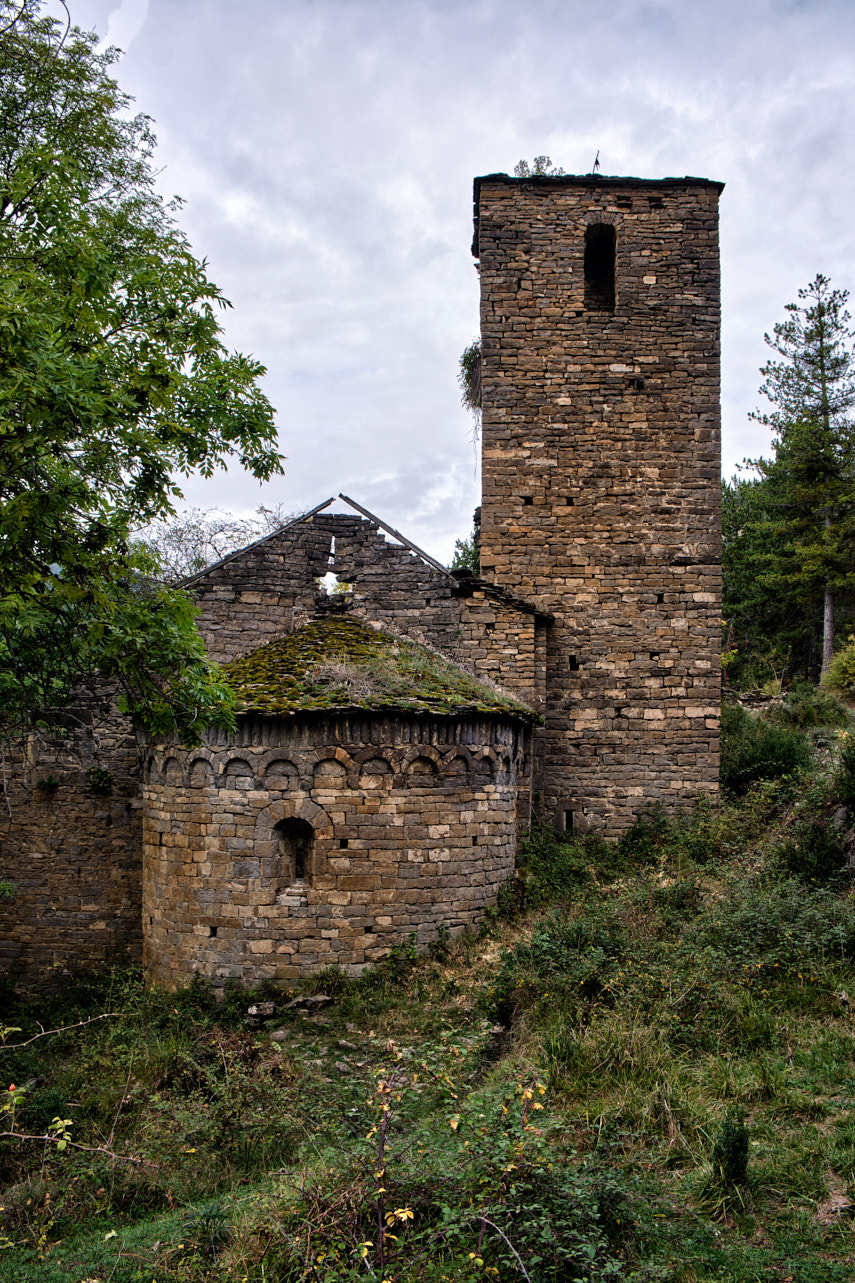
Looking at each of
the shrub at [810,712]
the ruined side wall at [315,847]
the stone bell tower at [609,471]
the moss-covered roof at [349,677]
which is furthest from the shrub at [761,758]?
the ruined side wall at [315,847]

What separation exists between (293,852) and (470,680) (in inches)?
126

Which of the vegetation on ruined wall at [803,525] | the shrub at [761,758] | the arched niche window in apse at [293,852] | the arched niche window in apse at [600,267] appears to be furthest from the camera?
the vegetation on ruined wall at [803,525]

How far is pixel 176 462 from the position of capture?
7477 millimetres

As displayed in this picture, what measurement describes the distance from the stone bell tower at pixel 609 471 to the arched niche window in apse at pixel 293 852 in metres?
4.38

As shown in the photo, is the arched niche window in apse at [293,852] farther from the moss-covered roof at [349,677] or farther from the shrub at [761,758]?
the shrub at [761,758]

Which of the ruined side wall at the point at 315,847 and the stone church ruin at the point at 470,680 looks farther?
the stone church ruin at the point at 470,680

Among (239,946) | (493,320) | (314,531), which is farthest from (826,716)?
(239,946)

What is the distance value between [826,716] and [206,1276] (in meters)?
14.5

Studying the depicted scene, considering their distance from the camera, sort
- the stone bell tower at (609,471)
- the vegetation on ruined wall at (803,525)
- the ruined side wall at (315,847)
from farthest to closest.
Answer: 1. the vegetation on ruined wall at (803,525)
2. the stone bell tower at (609,471)
3. the ruined side wall at (315,847)

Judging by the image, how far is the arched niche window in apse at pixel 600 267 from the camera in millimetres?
12914

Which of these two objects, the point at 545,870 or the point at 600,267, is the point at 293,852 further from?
the point at 600,267

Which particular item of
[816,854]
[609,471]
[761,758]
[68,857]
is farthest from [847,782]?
[68,857]

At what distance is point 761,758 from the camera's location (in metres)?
12.8

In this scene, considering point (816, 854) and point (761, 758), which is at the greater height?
point (761, 758)
